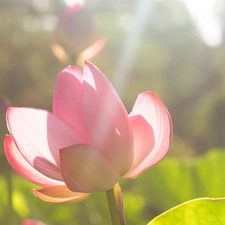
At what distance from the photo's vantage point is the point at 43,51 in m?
4.30

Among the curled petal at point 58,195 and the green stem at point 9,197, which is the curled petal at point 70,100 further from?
the green stem at point 9,197

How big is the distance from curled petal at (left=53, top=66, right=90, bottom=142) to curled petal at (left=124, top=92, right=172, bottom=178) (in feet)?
0.12

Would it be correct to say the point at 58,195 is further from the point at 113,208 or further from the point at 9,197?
the point at 9,197

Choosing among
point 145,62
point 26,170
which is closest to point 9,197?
point 26,170

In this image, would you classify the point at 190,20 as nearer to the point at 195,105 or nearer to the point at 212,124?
the point at 195,105

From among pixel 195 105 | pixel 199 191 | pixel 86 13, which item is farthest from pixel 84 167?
pixel 195 105

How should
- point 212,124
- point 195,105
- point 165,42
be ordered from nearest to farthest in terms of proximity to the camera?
point 212,124 < point 195,105 < point 165,42

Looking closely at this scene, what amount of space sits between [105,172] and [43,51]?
4076mm

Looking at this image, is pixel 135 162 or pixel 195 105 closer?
pixel 135 162

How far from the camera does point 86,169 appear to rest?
0.31 meters

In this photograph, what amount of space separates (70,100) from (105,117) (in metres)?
0.03

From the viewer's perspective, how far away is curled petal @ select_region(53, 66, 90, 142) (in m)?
0.32

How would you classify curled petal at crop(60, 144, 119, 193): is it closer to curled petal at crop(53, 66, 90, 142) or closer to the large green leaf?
curled petal at crop(53, 66, 90, 142)

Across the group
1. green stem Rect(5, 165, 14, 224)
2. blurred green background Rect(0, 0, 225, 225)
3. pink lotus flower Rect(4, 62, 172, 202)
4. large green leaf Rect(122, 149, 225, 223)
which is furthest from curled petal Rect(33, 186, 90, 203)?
blurred green background Rect(0, 0, 225, 225)
